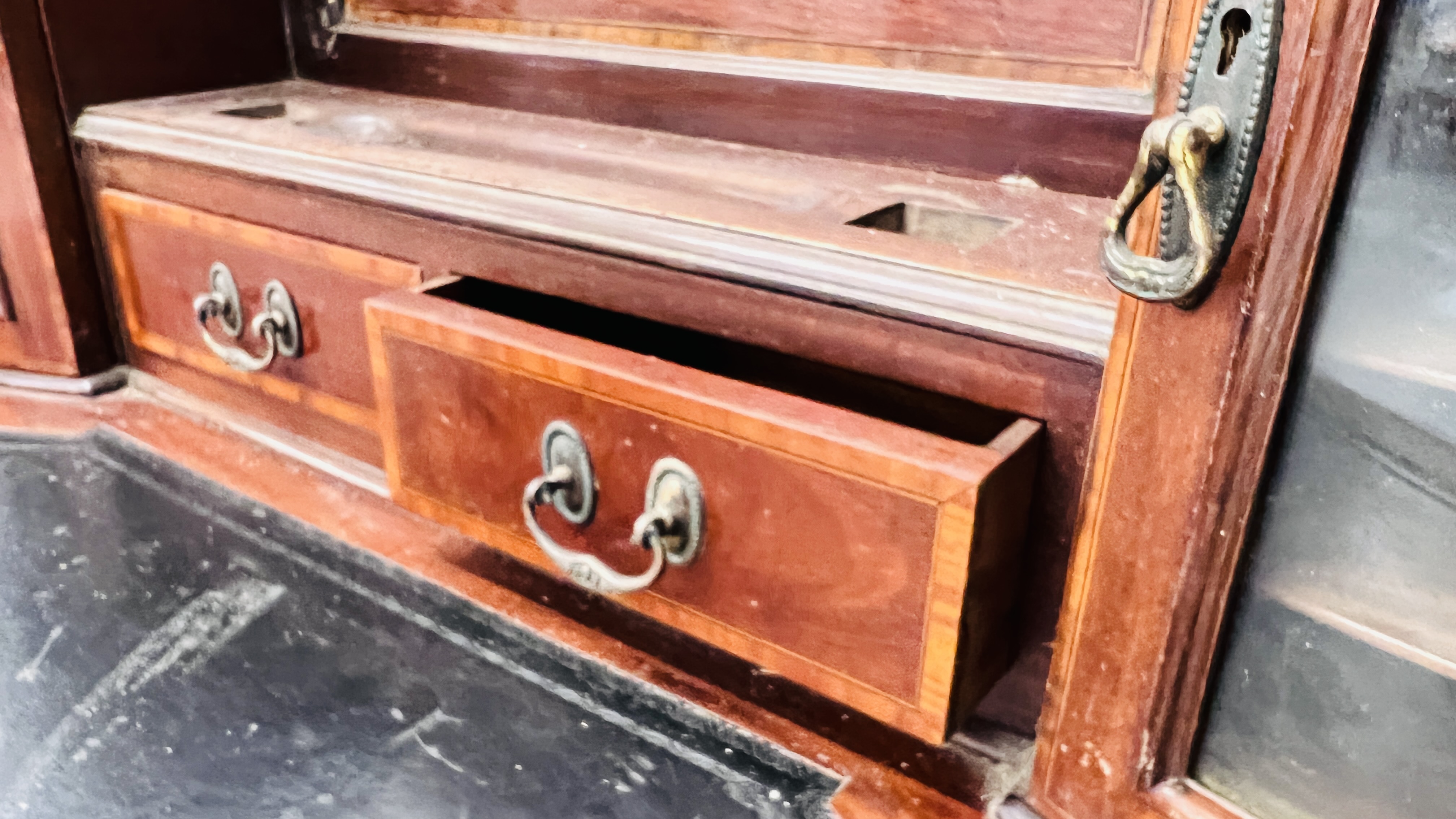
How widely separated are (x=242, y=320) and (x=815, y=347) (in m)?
0.53

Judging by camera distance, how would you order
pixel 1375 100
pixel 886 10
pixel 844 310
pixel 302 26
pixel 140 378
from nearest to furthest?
1. pixel 1375 100
2. pixel 844 310
3. pixel 886 10
4. pixel 140 378
5. pixel 302 26

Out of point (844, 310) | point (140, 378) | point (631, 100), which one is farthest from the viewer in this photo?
point (140, 378)

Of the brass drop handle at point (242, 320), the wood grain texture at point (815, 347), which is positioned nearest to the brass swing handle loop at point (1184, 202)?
the wood grain texture at point (815, 347)

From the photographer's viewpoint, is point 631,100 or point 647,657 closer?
point 647,657

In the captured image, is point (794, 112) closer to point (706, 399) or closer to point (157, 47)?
point (706, 399)

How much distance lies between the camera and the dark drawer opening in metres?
0.58

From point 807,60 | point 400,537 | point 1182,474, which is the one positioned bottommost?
point 400,537

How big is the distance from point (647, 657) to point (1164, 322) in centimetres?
40

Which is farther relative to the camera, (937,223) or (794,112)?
(794,112)

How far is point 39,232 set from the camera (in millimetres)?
944

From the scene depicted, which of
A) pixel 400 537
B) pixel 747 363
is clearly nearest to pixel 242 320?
pixel 400 537

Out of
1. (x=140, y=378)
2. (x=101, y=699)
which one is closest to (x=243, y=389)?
(x=140, y=378)

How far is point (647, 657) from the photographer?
67 cm

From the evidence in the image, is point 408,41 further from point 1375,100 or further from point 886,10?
point 1375,100
